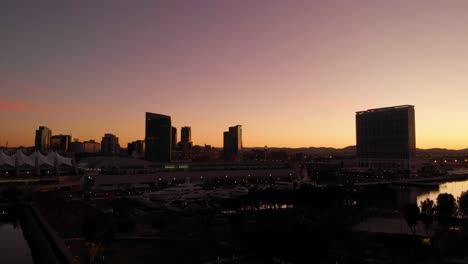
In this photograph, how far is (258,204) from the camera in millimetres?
27188

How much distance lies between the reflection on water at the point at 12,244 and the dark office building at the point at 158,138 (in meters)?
47.9

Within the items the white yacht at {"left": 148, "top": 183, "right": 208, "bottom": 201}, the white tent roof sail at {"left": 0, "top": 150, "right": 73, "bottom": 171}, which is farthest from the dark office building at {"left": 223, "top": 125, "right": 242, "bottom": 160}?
the white yacht at {"left": 148, "top": 183, "right": 208, "bottom": 201}

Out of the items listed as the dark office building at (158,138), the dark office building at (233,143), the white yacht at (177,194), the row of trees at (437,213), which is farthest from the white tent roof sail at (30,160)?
the dark office building at (233,143)

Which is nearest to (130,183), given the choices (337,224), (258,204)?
(258,204)

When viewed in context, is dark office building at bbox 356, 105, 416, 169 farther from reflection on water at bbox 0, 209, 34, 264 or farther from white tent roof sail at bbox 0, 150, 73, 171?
reflection on water at bbox 0, 209, 34, 264

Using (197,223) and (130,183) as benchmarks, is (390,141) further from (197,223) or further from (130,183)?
(197,223)

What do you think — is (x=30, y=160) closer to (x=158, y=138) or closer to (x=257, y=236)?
(x=158, y=138)

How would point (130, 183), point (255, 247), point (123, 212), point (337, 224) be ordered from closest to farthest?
point (255, 247) → point (337, 224) → point (123, 212) → point (130, 183)

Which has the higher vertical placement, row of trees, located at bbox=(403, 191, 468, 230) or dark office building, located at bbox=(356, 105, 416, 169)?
dark office building, located at bbox=(356, 105, 416, 169)

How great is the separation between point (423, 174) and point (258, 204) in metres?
58.1

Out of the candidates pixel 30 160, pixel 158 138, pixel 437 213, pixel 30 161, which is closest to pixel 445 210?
pixel 437 213

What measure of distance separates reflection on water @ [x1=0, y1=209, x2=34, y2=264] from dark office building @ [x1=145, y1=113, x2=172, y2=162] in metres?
47.9

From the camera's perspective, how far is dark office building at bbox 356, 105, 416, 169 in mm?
76750

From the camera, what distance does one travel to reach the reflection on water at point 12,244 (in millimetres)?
20172
